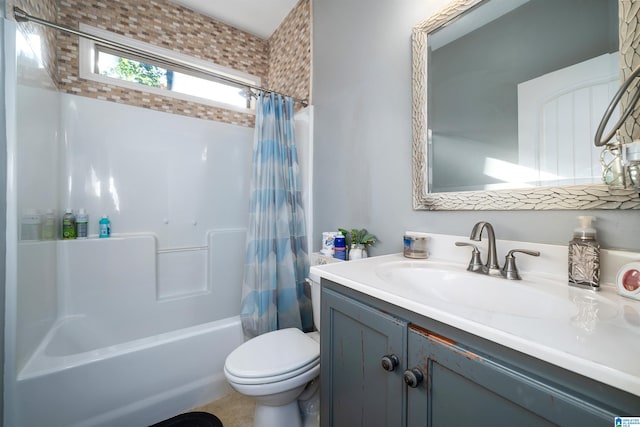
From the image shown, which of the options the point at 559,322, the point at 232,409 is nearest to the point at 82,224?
the point at 232,409

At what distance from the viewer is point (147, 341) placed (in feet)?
4.21

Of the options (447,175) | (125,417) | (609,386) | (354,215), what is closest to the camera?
(609,386)

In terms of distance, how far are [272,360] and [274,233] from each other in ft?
2.66

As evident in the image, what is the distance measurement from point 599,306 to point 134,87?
107 inches

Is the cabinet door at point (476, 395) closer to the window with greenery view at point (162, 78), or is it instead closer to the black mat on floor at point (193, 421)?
the black mat on floor at point (193, 421)

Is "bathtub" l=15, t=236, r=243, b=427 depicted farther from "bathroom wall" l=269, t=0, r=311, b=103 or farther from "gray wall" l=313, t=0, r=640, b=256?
"bathroom wall" l=269, t=0, r=311, b=103

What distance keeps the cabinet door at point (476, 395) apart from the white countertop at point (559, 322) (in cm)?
6

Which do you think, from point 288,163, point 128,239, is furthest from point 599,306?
point 128,239

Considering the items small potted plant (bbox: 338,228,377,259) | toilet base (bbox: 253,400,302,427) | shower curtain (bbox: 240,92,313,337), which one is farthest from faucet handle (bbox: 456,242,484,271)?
shower curtain (bbox: 240,92,313,337)

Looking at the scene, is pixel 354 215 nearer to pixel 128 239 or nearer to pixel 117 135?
pixel 128 239

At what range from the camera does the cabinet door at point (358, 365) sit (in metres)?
0.62

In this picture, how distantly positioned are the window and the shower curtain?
32 centimetres

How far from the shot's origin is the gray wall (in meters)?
1.00

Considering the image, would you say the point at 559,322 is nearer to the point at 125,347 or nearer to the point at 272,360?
the point at 272,360
